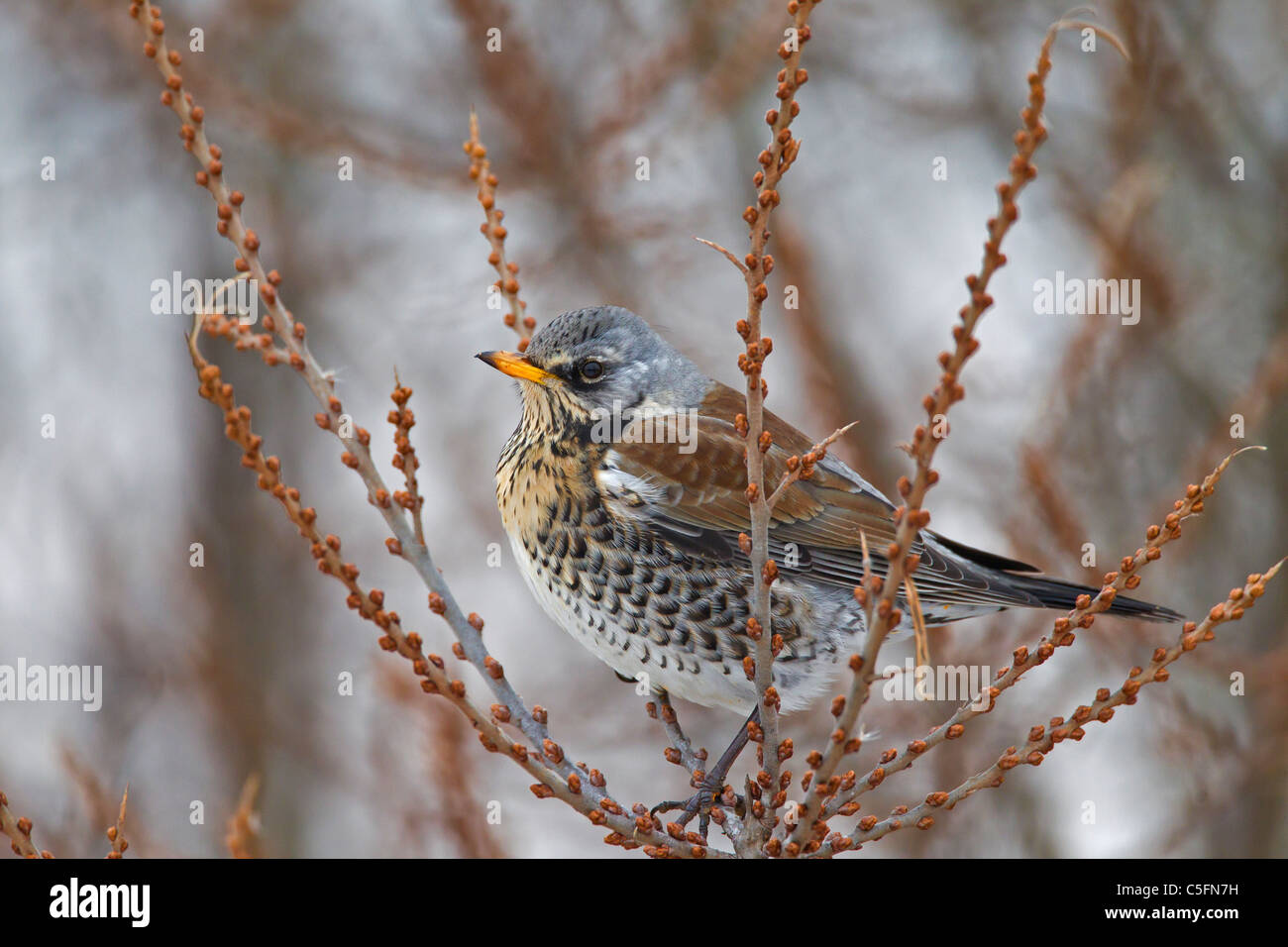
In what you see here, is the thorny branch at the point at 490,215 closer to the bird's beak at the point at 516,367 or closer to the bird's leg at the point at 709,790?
the bird's beak at the point at 516,367

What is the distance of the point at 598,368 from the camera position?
12.4ft

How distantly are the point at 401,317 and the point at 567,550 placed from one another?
12.4 feet

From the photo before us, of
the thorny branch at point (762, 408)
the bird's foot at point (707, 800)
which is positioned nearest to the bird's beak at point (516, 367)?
the thorny branch at point (762, 408)

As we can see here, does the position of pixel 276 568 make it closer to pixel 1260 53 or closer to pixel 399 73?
pixel 399 73

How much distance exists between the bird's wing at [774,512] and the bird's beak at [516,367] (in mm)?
334

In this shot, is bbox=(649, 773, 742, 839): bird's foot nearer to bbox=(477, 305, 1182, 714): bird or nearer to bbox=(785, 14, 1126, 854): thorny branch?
bbox=(477, 305, 1182, 714): bird

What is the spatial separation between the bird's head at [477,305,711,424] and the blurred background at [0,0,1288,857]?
34.0 inches

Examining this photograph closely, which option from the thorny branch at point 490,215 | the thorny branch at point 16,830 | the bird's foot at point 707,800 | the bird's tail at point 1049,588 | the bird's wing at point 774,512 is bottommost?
the bird's foot at point 707,800

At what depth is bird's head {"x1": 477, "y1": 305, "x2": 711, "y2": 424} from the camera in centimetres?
368

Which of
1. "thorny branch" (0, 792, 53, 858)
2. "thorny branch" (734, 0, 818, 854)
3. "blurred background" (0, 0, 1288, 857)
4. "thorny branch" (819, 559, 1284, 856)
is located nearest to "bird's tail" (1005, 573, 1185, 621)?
"blurred background" (0, 0, 1288, 857)

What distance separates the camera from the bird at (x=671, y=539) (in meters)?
3.53

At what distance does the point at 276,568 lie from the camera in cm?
861

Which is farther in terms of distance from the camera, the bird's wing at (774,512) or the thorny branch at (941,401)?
the bird's wing at (774,512)
